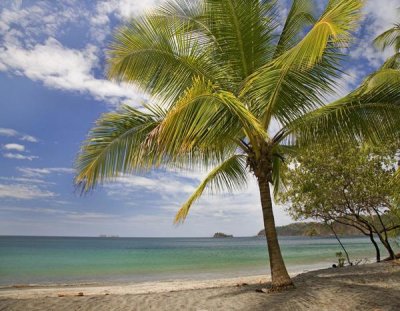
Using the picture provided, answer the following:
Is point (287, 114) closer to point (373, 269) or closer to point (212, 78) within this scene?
point (212, 78)

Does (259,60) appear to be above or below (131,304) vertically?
above

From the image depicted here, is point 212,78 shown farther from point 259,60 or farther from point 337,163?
point 337,163

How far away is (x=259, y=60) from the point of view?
308 inches

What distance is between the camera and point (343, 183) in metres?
13.5

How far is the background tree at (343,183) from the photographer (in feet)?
42.2

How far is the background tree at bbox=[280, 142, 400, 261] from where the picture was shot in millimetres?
12852

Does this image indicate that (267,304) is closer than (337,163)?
Yes

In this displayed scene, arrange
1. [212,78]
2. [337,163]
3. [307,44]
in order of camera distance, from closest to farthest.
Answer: [307,44]
[212,78]
[337,163]

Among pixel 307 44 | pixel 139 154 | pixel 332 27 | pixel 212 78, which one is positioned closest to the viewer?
pixel 332 27

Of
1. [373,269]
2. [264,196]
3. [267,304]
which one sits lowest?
[267,304]

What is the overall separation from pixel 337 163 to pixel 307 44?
8.71 meters

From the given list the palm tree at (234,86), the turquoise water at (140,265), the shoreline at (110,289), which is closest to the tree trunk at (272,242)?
the palm tree at (234,86)

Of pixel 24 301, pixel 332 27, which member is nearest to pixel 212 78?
pixel 332 27

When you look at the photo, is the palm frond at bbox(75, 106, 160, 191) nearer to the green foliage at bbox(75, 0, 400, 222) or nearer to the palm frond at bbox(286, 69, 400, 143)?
the green foliage at bbox(75, 0, 400, 222)
